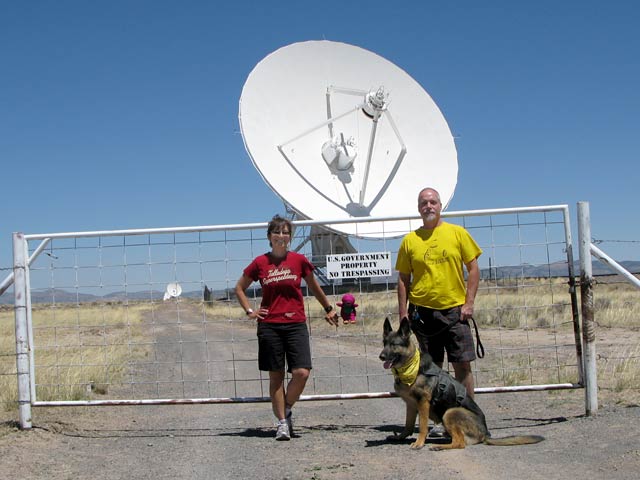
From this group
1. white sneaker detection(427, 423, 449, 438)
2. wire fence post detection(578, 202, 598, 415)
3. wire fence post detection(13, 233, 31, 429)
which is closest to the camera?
white sneaker detection(427, 423, 449, 438)

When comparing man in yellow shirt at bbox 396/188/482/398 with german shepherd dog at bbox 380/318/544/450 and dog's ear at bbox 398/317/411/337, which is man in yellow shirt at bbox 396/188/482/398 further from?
dog's ear at bbox 398/317/411/337

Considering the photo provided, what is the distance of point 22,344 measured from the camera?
7.10 metres

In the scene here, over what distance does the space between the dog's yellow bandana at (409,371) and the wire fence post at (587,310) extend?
6.32ft

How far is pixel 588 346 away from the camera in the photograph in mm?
6852

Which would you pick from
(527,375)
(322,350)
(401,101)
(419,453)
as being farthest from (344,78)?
(419,453)

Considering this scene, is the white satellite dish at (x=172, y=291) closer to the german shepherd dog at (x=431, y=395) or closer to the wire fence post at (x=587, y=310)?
the german shepherd dog at (x=431, y=395)

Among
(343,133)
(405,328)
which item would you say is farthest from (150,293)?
(343,133)

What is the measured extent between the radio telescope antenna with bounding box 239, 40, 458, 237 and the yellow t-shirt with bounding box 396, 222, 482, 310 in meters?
12.3

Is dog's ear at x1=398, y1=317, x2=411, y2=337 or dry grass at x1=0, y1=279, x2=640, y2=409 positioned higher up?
dog's ear at x1=398, y1=317, x2=411, y2=337

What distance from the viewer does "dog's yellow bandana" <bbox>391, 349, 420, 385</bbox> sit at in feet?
19.1

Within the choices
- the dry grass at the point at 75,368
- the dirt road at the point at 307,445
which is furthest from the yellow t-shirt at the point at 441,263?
the dry grass at the point at 75,368

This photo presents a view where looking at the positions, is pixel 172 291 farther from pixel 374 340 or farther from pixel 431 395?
pixel 374 340

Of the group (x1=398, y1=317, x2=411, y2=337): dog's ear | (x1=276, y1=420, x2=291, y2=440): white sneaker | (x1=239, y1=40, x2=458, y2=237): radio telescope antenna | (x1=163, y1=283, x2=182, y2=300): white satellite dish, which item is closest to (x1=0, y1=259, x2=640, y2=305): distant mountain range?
(x1=163, y1=283, x2=182, y2=300): white satellite dish

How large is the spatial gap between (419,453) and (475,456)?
43 centimetres
